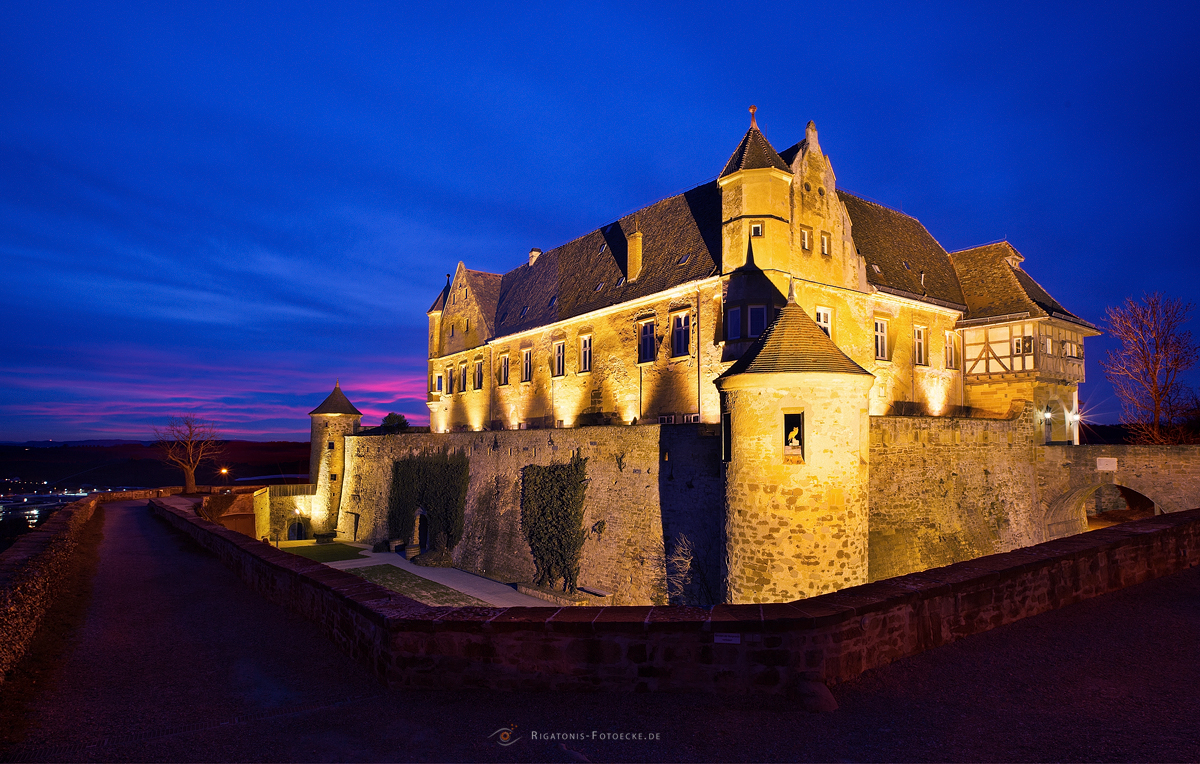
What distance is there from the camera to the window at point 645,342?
23969 mm

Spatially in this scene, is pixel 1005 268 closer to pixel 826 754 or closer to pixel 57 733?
pixel 826 754

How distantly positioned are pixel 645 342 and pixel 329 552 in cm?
1894

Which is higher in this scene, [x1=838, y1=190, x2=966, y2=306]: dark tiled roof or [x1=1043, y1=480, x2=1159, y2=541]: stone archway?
[x1=838, y1=190, x2=966, y2=306]: dark tiled roof

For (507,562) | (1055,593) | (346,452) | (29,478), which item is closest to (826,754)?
(1055,593)

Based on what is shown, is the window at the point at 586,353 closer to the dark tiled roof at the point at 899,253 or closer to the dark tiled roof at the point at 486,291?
the dark tiled roof at the point at 486,291

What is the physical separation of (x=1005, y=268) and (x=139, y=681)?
29832mm

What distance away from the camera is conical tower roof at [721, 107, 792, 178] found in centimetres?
2039

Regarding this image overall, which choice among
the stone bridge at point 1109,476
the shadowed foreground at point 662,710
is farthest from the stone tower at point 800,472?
the stone bridge at point 1109,476

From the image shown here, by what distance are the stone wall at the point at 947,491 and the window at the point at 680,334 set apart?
292 inches

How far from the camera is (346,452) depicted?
1453 inches

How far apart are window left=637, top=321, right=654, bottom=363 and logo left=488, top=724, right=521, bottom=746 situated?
779 inches

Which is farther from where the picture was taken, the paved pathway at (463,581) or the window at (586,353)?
the window at (586,353)

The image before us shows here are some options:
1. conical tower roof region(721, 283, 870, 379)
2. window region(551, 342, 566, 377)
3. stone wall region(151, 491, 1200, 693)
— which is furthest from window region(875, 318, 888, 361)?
stone wall region(151, 491, 1200, 693)

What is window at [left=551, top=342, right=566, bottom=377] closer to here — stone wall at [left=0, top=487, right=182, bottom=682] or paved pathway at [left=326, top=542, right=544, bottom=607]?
paved pathway at [left=326, top=542, right=544, bottom=607]
